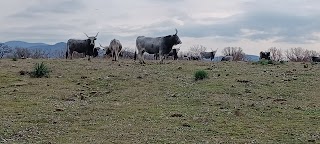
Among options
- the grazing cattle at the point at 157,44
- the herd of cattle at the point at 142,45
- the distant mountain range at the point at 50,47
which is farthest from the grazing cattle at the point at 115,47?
the distant mountain range at the point at 50,47

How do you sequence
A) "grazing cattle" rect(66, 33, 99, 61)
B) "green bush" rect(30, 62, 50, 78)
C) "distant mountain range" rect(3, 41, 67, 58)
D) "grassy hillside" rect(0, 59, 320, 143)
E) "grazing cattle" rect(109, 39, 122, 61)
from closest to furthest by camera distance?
"grassy hillside" rect(0, 59, 320, 143), "green bush" rect(30, 62, 50, 78), "grazing cattle" rect(66, 33, 99, 61), "grazing cattle" rect(109, 39, 122, 61), "distant mountain range" rect(3, 41, 67, 58)

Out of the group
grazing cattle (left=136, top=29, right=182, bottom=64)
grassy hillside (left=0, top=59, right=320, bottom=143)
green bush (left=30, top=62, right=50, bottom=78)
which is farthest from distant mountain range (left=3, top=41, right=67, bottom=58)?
grassy hillside (left=0, top=59, right=320, bottom=143)

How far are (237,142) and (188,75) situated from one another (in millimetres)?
12740

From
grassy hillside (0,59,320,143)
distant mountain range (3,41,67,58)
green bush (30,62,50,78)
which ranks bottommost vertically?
grassy hillside (0,59,320,143)

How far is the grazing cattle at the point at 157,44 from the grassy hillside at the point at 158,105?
18.5ft

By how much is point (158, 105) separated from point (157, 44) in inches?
624

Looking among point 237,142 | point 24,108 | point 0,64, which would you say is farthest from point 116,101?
point 0,64

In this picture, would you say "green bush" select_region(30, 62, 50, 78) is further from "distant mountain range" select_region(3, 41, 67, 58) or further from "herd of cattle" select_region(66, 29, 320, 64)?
"distant mountain range" select_region(3, 41, 67, 58)

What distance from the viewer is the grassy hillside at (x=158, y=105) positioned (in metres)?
13.6

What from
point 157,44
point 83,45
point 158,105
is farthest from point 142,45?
point 158,105

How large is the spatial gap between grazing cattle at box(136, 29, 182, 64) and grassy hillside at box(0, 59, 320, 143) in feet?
18.5

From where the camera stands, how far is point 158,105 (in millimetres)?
18047

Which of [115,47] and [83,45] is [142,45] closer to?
[115,47]

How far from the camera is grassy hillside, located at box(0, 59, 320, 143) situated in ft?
44.6
